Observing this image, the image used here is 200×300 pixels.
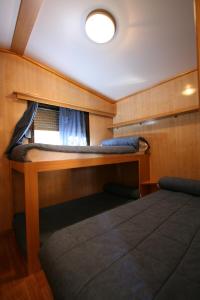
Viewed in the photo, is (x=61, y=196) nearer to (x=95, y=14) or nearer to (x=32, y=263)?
(x=32, y=263)

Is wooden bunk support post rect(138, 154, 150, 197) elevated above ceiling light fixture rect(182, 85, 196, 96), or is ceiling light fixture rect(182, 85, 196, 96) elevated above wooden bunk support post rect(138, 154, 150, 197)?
ceiling light fixture rect(182, 85, 196, 96)

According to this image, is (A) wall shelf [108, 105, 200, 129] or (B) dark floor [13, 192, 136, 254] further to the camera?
(A) wall shelf [108, 105, 200, 129]

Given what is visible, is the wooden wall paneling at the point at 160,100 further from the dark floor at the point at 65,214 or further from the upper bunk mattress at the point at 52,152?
the dark floor at the point at 65,214

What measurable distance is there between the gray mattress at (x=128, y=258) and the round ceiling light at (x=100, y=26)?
1735mm

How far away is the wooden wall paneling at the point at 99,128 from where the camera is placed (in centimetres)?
282

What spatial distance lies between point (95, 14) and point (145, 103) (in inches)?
57.1

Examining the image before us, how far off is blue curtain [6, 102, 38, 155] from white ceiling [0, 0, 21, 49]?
737 millimetres

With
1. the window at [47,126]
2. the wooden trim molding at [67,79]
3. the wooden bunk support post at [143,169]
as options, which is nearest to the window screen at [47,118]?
→ the window at [47,126]

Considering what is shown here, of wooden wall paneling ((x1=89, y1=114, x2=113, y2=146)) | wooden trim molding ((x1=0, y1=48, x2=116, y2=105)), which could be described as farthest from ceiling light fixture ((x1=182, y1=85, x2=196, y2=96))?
wooden wall paneling ((x1=89, y1=114, x2=113, y2=146))

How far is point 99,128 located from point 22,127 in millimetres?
1375

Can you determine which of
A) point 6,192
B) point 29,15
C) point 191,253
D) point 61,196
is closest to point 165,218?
point 191,253

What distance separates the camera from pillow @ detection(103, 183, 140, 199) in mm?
2316

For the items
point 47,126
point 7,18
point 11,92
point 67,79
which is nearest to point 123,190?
point 47,126

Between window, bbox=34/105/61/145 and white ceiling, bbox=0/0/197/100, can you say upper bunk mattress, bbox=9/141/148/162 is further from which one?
white ceiling, bbox=0/0/197/100
